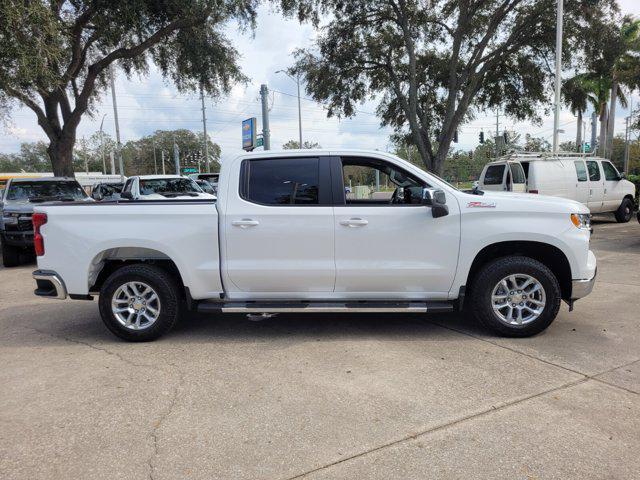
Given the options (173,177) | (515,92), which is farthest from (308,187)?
(515,92)

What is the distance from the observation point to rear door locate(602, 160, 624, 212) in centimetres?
1448

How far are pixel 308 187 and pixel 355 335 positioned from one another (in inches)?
63.6

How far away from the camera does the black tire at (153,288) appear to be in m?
4.99

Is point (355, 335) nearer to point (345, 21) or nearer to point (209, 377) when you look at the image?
point (209, 377)

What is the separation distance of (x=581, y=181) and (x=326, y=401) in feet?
42.6

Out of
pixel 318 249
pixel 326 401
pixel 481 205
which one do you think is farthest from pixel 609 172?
pixel 326 401

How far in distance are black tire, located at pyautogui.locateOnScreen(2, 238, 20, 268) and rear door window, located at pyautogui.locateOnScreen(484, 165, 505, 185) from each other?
1203cm

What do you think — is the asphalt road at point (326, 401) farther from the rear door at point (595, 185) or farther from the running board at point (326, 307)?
the rear door at point (595, 185)

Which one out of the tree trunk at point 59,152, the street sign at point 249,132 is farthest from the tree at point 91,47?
the street sign at point 249,132

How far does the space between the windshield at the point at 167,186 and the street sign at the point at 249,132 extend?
38.4 ft

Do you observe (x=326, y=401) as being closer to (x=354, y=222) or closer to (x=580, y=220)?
(x=354, y=222)

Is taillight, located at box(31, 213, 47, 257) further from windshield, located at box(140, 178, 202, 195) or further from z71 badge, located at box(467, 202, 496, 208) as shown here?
windshield, located at box(140, 178, 202, 195)

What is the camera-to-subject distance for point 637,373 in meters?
4.07

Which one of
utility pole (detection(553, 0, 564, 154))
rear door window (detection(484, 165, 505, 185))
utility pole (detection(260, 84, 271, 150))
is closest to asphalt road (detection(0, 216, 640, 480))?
rear door window (detection(484, 165, 505, 185))
